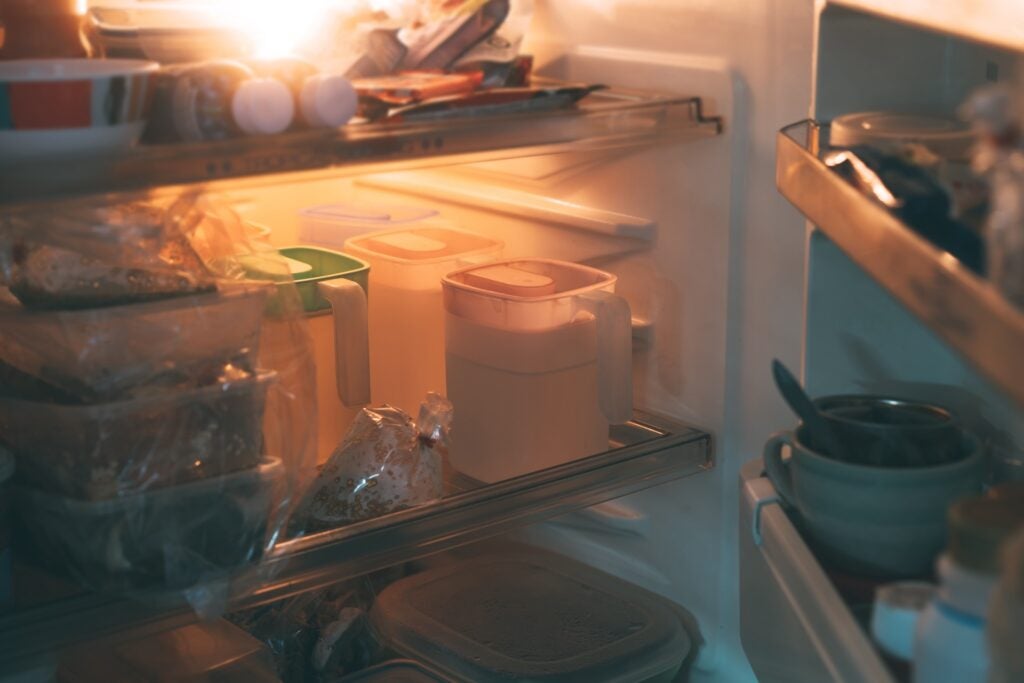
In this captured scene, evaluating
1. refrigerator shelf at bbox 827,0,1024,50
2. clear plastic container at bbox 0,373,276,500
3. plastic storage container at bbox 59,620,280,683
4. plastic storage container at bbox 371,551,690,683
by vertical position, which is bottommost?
plastic storage container at bbox 371,551,690,683

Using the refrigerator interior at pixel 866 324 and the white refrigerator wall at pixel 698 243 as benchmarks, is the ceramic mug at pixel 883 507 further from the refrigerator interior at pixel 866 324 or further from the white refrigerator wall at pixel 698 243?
the white refrigerator wall at pixel 698 243

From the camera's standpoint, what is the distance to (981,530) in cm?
52

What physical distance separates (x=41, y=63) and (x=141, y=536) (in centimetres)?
36

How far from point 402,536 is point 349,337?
0.72ft

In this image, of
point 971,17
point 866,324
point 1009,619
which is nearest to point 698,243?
point 866,324

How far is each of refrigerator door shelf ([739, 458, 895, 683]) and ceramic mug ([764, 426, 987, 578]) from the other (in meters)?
0.03

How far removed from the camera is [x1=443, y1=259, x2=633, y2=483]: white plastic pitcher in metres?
1.17

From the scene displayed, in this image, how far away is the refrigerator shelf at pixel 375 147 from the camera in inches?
32.5

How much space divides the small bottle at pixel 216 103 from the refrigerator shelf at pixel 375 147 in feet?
0.04

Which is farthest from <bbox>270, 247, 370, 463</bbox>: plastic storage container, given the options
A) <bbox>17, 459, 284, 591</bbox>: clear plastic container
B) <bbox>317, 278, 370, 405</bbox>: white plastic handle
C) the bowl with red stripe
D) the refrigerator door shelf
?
the refrigerator door shelf

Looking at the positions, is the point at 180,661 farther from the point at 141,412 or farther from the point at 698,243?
the point at 698,243

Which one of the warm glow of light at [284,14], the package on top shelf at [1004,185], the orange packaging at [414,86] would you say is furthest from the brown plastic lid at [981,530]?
the warm glow of light at [284,14]

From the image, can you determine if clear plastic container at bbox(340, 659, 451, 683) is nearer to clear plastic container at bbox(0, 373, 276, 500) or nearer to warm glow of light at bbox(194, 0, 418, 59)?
clear plastic container at bbox(0, 373, 276, 500)

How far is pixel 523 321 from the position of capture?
1161mm
